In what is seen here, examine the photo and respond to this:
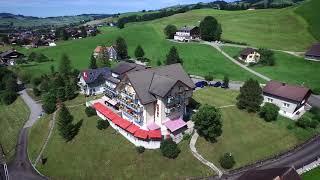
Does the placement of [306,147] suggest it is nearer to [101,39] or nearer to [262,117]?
[262,117]

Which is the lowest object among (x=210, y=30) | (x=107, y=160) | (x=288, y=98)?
(x=107, y=160)

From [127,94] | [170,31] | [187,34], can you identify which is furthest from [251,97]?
[170,31]

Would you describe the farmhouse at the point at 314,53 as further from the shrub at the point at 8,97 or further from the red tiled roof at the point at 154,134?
the shrub at the point at 8,97

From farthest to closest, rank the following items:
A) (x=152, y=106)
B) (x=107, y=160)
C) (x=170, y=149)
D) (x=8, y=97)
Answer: (x=8, y=97) < (x=152, y=106) < (x=107, y=160) < (x=170, y=149)

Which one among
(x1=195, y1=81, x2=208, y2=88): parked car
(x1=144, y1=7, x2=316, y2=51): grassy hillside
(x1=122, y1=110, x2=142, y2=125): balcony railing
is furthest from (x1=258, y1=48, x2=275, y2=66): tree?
(x1=122, y1=110, x2=142, y2=125): balcony railing

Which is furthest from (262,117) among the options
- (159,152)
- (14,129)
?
(14,129)

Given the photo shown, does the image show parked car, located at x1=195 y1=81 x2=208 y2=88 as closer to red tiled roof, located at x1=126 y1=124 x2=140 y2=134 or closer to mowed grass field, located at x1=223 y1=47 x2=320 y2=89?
mowed grass field, located at x1=223 y1=47 x2=320 y2=89

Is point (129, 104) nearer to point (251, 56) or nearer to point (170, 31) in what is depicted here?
point (251, 56)
